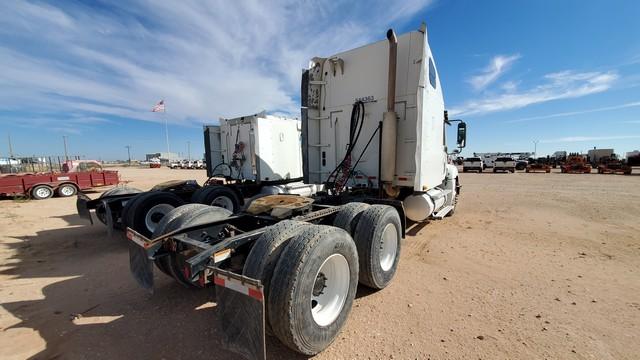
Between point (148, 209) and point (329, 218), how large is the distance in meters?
4.10

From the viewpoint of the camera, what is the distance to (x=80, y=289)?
382 cm

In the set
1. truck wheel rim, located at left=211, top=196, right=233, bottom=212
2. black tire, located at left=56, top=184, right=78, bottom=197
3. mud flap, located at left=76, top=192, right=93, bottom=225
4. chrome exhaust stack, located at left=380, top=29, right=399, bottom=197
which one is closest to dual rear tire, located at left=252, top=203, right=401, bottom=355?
chrome exhaust stack, located at left=380, top=29, right=399, bottom=197

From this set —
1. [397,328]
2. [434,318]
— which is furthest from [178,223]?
[434,318]

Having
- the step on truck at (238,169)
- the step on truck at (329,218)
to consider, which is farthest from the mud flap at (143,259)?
the step on truck at (238,169)

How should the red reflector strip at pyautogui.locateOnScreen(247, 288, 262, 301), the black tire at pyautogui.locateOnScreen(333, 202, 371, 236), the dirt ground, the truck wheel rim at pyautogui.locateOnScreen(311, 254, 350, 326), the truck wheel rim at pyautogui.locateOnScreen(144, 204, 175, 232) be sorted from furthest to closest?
the truck wheel rim at pyautogui.locateOnScreen(144, 204, 175, 232) → the black tire at pyautogui.locateOnScreen(333, 202, 371, 236) → the truck wheel rim at pyautogui.locateOnScreen(311, 254, 350, 326) → the dirt ground → the red reflector strip at pyautogui.locateOnScreen(247, 288, 262, 301)

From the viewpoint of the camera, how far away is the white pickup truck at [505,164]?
30716 mm

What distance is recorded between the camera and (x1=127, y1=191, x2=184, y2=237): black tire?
17.7 ft

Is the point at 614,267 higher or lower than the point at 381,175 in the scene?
lower

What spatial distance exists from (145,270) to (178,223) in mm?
704

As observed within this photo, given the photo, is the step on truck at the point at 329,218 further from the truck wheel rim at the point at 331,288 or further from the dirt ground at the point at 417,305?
the dirt ground at the point at 417,305

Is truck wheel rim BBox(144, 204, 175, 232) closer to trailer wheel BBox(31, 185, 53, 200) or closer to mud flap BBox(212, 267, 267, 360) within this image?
mud flap BBox(212, 267, 267, 360)

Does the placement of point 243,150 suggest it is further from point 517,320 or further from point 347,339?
point 517,320

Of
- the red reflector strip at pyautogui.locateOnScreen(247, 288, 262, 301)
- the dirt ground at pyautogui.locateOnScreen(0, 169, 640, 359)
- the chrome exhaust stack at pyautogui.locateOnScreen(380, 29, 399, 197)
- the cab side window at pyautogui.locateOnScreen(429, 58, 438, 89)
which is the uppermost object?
the cab side window at pyautogui.locateOnScreen(429, 58, 438, 89)

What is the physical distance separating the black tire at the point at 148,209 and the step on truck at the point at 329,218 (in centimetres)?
159
